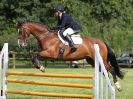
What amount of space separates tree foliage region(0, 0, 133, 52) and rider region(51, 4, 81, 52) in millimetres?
24344

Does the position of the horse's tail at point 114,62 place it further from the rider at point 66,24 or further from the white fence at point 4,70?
the white fence at point 4,70

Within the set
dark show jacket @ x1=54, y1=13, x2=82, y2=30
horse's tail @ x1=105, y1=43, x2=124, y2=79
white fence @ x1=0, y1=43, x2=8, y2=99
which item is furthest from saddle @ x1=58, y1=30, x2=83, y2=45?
white fence @ x1=0, y1=43, x2=8, y2=99

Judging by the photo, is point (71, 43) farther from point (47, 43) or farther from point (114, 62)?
point (114, 62)

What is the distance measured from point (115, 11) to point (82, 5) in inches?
139

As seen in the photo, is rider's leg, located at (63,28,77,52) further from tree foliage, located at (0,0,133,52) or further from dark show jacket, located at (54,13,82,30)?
tree foliage, located at (0,0,133,52)

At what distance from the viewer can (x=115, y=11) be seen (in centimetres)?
4078

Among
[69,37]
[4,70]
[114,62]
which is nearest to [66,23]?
[69,37]

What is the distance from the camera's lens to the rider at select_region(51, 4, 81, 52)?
11531mm

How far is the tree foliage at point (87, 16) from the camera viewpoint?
38.0 metres

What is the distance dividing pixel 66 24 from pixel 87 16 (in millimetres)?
27732

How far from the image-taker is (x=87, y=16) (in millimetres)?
39344

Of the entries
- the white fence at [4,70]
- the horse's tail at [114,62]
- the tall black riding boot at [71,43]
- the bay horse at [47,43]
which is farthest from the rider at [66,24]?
the horse's tail at [114,62]

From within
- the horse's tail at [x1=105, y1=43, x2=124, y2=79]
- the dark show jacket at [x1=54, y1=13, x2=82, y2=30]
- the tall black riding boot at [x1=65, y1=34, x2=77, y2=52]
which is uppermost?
the dark show jacket at [x1=54, y1=13, x2=82, y2=30]

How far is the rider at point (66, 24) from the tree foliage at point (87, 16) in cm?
2434
